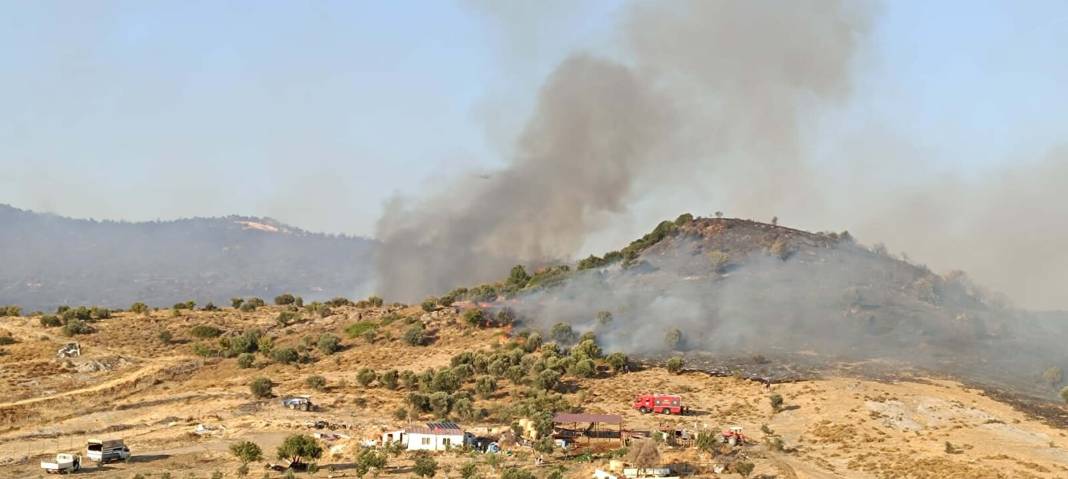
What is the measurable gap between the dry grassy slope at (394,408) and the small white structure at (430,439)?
2.13m

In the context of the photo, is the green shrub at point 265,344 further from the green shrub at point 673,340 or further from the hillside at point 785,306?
the green shrub at point 673,340

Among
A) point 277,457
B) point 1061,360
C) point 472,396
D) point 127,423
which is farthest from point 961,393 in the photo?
point 127,423

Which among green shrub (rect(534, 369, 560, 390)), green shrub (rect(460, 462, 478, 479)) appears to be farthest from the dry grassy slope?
green shrub (rect(534, 369, 560, 390))

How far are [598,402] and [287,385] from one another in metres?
24.8

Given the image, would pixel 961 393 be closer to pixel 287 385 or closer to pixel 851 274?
pixel 851 274

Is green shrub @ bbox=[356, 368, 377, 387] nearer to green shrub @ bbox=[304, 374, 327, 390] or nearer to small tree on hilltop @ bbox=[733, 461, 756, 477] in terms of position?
green shrub @ bbox=[304, 374, 327, 390]

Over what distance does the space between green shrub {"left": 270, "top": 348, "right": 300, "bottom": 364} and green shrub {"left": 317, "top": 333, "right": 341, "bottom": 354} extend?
288 cm

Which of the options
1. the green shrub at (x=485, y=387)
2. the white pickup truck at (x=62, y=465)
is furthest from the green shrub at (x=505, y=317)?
the white pickup truck at (x=62, y=465)

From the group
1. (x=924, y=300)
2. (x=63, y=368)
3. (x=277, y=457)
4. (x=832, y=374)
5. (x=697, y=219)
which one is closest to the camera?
(x=277, y=457)

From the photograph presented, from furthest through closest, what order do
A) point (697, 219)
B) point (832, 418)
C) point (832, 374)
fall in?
1. point (697, 219)
2. point (832, 374)
3. point (832, 418)

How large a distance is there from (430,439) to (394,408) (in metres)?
11.5

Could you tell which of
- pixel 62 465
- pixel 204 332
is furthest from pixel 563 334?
pixel 62 465

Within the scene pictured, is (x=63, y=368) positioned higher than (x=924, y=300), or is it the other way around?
(x=924, y=300)

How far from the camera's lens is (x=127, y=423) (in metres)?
62.8
